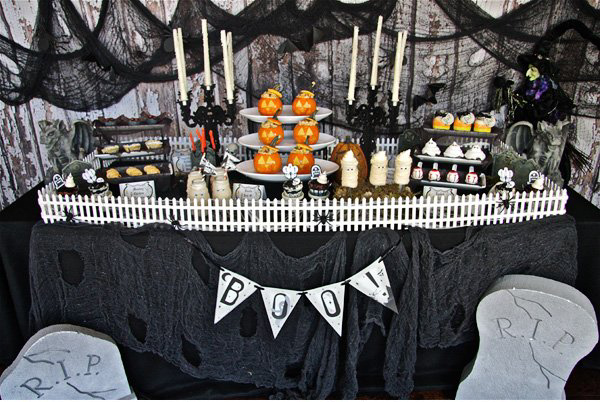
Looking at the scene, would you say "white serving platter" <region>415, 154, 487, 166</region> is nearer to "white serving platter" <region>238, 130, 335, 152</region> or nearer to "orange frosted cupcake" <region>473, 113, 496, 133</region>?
"orange frosted cupcake" <region>473, 113, 496, 133</region>

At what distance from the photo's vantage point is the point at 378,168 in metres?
2.28

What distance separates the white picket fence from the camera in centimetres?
205

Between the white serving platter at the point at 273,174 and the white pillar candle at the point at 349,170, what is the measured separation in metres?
0.12

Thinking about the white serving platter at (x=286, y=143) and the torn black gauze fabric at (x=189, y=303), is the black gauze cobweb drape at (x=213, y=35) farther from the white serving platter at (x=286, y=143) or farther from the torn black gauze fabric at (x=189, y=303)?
the torn black gauze fabric at (x=189, y=303)

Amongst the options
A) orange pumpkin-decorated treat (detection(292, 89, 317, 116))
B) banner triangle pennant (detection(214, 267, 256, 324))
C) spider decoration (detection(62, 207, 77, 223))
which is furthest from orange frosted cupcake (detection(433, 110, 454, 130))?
spider decoration (detection(62, 207, 77, 223))

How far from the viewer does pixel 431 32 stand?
3092mm

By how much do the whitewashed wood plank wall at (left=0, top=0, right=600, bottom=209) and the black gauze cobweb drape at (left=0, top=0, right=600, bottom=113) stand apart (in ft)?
0.15

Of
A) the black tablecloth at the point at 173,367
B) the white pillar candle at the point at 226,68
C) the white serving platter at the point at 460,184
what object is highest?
the white pillar candle at the point at 226,68

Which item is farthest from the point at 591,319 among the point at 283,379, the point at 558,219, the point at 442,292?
the point at 283,379

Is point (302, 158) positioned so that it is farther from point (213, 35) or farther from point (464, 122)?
point (213, 35)

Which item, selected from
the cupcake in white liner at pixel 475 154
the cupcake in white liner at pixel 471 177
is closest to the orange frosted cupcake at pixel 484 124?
the cupcake in white liner at pixel 475 154

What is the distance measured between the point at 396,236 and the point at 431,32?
5.48ft

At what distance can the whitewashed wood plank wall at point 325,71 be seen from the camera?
3076mm

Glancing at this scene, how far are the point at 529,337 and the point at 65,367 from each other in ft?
6.54
